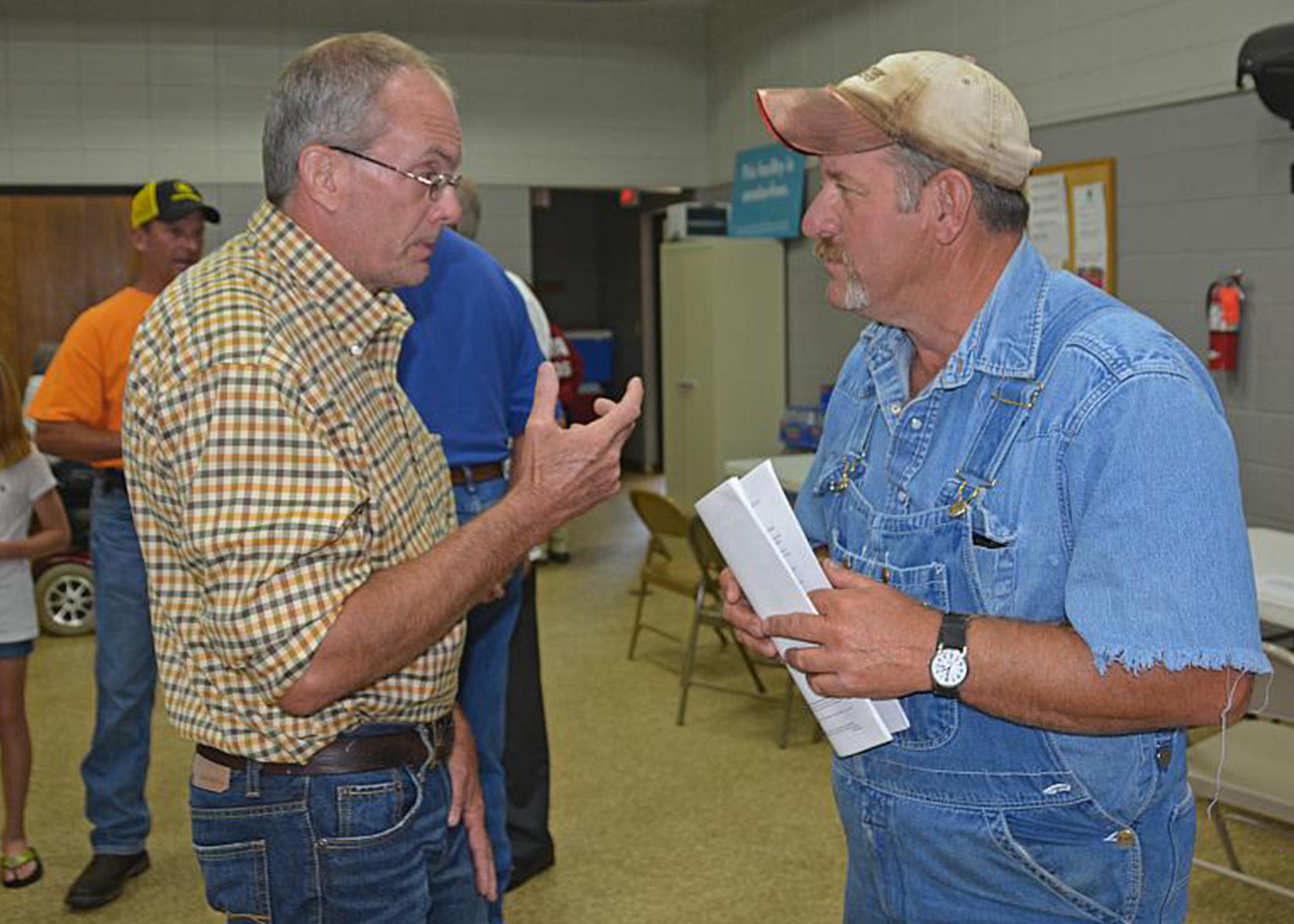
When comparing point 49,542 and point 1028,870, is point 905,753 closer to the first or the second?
point 1028,870

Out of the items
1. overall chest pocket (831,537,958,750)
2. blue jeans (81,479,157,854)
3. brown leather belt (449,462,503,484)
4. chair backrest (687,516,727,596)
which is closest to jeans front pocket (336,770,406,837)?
overall chest pocket (831,537,958,750)

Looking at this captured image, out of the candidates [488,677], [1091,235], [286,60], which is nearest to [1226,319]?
[1091,235]

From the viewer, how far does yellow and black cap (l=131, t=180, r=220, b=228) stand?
12.1 feet

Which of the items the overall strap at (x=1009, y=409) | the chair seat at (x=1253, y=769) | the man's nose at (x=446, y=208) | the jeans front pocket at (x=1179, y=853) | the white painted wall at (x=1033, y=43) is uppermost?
the white painted wall at (x=1033, y=43)

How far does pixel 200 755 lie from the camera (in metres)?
1.68

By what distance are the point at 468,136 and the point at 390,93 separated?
24.3 feet

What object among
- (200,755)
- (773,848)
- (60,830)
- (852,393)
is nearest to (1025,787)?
(852,393)

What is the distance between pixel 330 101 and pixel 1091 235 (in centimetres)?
474

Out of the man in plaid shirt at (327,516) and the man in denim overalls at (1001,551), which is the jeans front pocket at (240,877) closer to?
the man in plaid shirt at (327,516)

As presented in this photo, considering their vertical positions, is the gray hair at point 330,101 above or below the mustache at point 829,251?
above

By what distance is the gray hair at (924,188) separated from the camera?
154 cm

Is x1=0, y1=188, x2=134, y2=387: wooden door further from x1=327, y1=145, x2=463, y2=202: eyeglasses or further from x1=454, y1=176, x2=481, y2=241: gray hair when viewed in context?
x1=327, y1=145, x2=463, y2=202: eyeglasses

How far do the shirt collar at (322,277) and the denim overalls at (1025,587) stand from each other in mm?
682

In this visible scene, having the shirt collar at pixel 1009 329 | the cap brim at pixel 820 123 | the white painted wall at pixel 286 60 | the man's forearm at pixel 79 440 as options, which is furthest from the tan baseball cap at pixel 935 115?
the white painted wall at pixel 286 60
